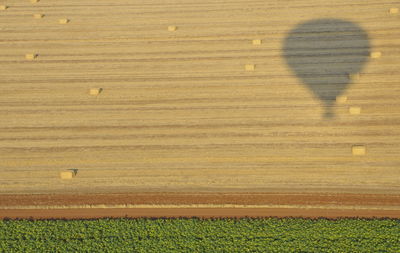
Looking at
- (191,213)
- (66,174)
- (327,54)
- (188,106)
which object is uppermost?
(327,54)

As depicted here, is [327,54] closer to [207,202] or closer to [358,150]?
[358,150]

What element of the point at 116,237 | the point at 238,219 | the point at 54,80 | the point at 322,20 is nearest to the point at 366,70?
the point at 322,20

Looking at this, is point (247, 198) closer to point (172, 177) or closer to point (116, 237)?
point (172, 177)

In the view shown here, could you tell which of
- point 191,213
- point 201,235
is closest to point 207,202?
point 191,213

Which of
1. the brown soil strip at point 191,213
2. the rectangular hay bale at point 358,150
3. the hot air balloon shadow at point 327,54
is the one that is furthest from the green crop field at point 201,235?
the hot air balloon shadow at point 327,54

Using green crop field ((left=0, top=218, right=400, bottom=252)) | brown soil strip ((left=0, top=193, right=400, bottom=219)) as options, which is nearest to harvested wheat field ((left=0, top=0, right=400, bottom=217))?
brown soil strip ((left=0, top=193, right=400, bottom=219))
